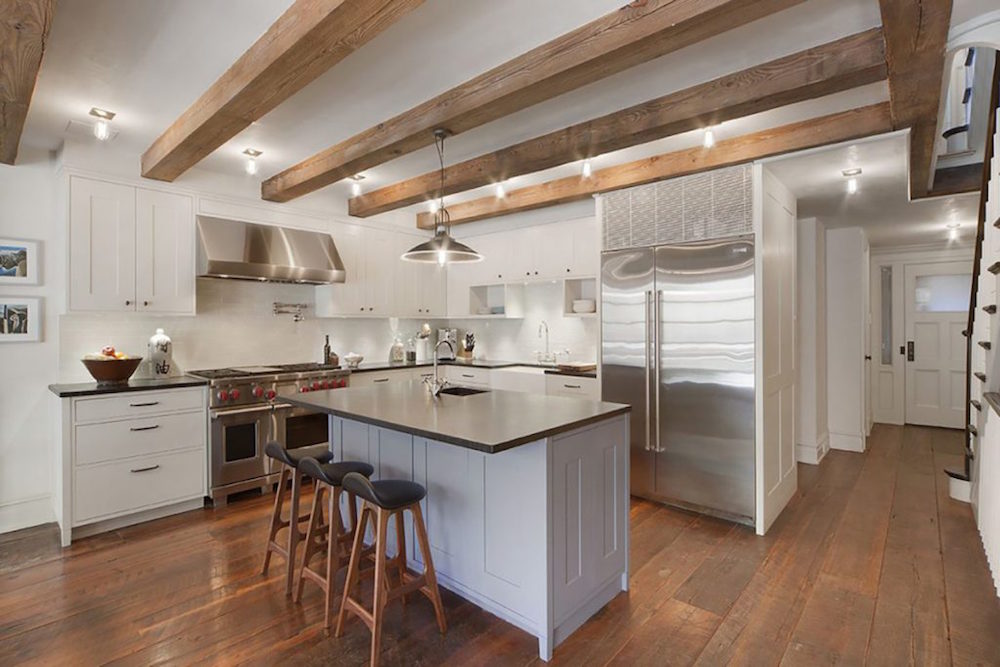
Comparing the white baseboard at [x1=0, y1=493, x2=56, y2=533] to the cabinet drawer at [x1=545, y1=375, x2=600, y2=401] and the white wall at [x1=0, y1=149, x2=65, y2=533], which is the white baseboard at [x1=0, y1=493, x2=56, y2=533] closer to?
the white wall at [x1=0, y1=149, x2=65, y2=533]

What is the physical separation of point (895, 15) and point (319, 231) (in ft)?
14.5

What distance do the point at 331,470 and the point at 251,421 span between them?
1844 mm

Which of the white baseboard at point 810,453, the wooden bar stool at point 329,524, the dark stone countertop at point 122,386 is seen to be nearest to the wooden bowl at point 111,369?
the dark stone countertop at point 122,386

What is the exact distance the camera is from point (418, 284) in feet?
18.9

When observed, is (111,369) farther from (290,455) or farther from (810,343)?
(810,343)

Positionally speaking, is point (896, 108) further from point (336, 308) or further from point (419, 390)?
point (336, 308)

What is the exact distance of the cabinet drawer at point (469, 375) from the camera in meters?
5.26

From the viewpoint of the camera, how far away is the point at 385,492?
2.21m

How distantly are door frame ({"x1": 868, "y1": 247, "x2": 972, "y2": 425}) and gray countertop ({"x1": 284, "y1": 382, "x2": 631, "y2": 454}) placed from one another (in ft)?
19.5

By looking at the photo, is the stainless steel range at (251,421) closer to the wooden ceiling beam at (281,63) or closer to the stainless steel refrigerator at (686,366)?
the wooden ceiling beam at (281,63)

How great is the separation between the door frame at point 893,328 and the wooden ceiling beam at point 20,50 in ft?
26.7

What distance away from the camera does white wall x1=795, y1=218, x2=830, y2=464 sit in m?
4.98

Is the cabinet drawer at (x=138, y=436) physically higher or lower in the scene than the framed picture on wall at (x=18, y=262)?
lower

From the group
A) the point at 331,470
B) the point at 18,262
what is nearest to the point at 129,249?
the point at 18,262
